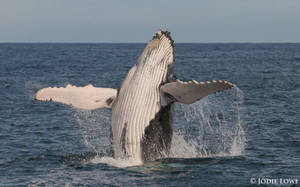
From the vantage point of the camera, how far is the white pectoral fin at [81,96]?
13719 millimetres

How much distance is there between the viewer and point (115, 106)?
13.4 meters

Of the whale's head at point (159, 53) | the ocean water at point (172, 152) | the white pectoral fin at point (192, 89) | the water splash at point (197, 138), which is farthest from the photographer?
the water splash at point (197, 138)

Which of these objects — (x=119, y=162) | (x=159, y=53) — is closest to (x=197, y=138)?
(x=119, y=162)

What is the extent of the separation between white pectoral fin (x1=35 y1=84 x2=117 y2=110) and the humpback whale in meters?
0.03

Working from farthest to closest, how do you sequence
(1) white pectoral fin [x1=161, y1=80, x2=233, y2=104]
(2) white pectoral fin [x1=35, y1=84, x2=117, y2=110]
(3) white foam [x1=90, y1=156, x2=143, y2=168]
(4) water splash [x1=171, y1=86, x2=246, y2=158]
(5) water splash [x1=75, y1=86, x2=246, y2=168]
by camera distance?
(4) water splash [x1=171, y1=86, x2=246, y2=158] → (5) water splash [x1=75, y1=86, x2=246, y2=168] → (2) white pectoral fin [x1=35, y1=84, x2=117, y2=110] → (3) white foam [x1=90, y1=156, x2=143, y2=168] → (1) white pectoral fin [x1=161, y1=80, x2=233, y2=104]

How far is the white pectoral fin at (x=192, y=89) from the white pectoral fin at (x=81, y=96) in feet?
5.95

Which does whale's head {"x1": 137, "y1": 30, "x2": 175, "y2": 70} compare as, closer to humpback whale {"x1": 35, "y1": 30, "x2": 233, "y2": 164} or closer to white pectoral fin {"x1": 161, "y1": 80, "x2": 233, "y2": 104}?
humpback whale {"x1": 35, "y1": 30, "x2": 233, "y2": 164}

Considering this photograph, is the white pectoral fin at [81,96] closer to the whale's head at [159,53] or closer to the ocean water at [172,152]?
the whale's head at [159,53]

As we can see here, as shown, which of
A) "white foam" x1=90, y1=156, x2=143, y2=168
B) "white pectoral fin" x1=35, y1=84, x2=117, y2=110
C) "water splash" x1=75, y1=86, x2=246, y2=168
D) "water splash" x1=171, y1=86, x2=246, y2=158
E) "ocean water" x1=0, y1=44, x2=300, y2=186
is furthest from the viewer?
"water splash" x1=171, y1=86, x2=246, y2=158

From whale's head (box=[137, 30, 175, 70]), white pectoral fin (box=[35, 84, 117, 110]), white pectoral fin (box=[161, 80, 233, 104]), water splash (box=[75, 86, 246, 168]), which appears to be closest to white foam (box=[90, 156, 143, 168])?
water splash (box=[75, 86, 246, 168])

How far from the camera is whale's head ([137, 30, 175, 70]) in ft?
43.5

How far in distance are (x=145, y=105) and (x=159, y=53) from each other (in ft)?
4.92

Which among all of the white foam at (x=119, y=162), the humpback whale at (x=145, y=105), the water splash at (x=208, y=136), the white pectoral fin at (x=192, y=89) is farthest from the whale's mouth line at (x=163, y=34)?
the white foam at (x=119, y=162)

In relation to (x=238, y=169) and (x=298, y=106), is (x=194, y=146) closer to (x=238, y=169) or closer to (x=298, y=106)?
(x=238, y=169)
